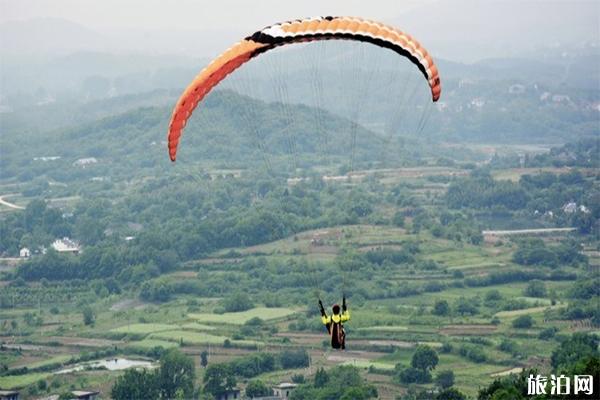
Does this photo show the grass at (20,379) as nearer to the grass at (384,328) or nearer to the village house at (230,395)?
the village house at (230,395)

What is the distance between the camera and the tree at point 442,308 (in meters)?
67.7

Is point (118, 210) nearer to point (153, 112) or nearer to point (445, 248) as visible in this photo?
point (445, 248)

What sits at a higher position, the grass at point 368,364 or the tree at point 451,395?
the grass at point 368,364

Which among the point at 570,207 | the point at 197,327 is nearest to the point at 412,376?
the point at 197,327

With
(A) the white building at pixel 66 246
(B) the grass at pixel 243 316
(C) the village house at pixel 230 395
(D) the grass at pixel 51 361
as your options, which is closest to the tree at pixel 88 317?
(B) the grass at pixel 243 316

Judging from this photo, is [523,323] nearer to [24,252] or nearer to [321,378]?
[321,378]

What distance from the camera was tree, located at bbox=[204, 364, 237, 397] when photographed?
52688mm

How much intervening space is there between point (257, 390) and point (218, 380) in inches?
60.3

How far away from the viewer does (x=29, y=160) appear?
13900cm

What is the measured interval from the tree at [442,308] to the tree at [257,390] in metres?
16.4

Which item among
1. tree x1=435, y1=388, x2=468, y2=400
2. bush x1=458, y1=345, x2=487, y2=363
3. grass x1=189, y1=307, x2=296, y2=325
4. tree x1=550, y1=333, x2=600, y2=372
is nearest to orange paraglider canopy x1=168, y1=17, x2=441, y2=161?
tree x1=435, y1=388, x2=468, y2=400

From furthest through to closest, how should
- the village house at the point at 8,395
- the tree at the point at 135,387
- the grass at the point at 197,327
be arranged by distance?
the grass at the point at 197,327 < the village house at the point at 8,395 < the tree at the point at 135,387

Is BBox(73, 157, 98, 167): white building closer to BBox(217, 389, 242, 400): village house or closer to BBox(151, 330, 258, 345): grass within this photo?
BBox(151, 330, 258, 345): grass

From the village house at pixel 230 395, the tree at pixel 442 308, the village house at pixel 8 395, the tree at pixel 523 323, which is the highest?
the tree at pixel 442 308
